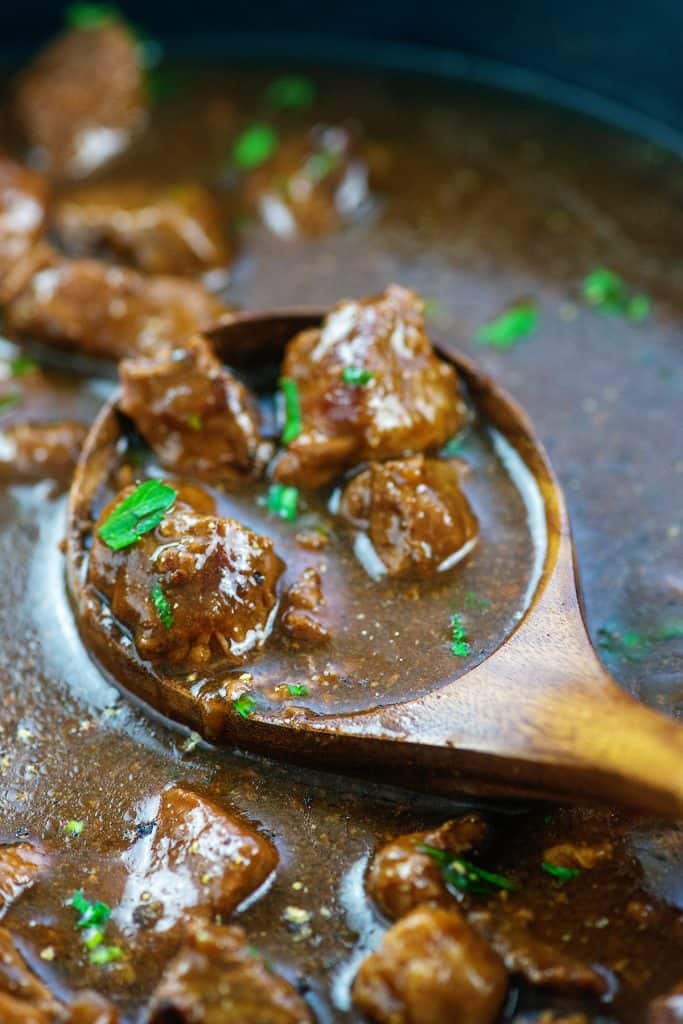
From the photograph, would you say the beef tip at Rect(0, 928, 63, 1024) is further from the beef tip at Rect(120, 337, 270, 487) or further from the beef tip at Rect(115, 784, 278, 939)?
the beef tip at Rect(120, 337, 270, 487)

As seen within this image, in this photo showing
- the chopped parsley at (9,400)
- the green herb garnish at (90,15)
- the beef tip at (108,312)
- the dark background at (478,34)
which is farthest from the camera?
the green herb garnish at (90,15)

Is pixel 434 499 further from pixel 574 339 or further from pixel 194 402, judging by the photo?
pixel 574 339

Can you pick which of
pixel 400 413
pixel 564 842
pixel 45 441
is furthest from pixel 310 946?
pixel 45 441

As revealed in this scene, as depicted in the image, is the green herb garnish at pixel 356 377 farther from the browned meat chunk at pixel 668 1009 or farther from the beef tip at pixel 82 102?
the beef tip at pixel 82 102

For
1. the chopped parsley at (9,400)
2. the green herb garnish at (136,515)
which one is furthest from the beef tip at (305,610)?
the chopped parsley at (9,400)

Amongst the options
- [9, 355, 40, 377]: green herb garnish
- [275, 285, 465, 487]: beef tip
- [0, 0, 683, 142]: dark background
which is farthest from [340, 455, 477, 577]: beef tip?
[0, 0, 683, 142]: dark background
